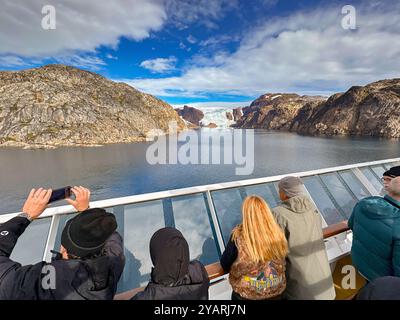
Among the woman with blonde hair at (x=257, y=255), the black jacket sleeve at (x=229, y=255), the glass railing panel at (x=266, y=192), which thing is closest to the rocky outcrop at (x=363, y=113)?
the glass railing panel at (x=266, y=192)

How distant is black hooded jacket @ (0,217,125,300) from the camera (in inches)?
46.3

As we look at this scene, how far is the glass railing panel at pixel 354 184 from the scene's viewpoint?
4.65 metres

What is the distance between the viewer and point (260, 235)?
64.4 inches

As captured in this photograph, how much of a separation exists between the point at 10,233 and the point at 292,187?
88.5 inches

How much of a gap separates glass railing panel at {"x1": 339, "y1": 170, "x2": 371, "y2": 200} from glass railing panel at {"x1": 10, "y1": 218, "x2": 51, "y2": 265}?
540 centimetres

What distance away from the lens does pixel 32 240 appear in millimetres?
2463

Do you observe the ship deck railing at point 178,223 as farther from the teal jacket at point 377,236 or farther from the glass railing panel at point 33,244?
the teal jacket at point 377,236

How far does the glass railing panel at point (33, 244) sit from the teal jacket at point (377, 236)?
3.31 meters

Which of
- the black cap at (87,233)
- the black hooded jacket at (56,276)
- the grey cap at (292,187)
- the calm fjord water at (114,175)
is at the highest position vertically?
the grey cap at (292,187)

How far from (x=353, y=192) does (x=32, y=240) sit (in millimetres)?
5528

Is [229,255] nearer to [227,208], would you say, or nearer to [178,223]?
[178,223]
